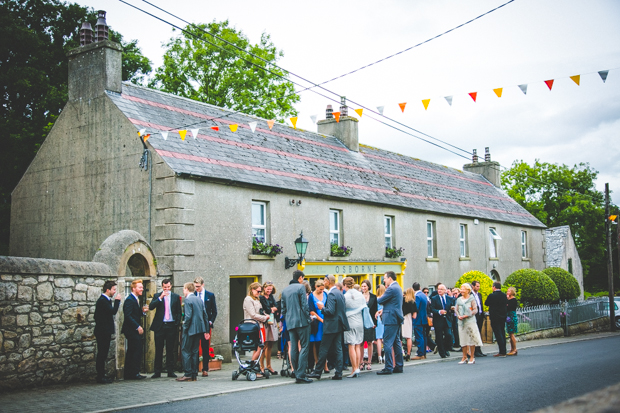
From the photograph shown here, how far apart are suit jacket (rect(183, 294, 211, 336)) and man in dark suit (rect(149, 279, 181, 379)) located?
0.75m

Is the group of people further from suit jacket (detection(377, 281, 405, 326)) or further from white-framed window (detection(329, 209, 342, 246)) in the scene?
white-framed window (detection(329, 209, 342, 246))

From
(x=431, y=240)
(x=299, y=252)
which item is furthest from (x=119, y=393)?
(x=431, y=240)

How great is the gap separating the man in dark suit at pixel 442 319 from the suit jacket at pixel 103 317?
8757 mm

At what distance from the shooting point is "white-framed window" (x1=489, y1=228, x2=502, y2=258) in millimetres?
31359

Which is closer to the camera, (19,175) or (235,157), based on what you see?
(235,157)

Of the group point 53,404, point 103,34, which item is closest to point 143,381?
point 53,404

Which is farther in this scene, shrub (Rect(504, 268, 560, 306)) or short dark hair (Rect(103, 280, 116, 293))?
shrub (Rect(504, 268, 560, 306))

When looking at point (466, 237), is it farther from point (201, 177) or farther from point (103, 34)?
point (103, 34)

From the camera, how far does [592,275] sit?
63.5 m

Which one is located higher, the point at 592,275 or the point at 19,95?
the point at 19,95

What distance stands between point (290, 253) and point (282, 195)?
1843 millimetres

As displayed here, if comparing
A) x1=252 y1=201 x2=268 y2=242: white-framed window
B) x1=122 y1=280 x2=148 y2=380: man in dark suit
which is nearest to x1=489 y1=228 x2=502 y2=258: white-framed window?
x1=252 y1=201 x2=268 y2=242: white-framed window

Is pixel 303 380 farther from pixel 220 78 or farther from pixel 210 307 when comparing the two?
pixel 220 78

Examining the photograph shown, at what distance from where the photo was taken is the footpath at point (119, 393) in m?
8.83
